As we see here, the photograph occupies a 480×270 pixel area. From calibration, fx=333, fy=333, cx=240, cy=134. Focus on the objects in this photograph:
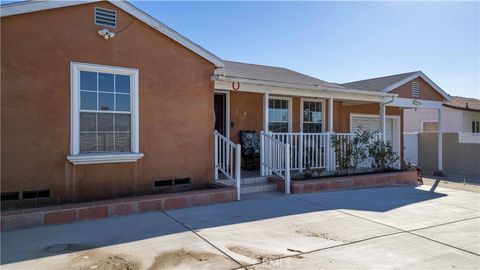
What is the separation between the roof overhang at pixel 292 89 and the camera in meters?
7.98

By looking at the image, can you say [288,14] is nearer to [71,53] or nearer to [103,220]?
[71,53]

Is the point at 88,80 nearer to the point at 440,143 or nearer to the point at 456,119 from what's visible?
the point at 440,143

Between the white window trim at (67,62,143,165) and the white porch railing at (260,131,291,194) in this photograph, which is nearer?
the white window trim at (67,62,143,165)

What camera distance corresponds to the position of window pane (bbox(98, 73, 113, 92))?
20.7ft

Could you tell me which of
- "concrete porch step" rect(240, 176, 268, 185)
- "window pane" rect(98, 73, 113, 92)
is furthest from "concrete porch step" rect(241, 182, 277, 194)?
"window pane" rect(98, 73, 113, 92)

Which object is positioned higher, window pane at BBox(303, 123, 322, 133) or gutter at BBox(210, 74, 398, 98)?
gutter at BBox(210, 74, 398, 98)

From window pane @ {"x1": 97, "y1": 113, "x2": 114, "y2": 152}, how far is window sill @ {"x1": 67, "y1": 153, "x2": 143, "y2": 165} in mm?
217

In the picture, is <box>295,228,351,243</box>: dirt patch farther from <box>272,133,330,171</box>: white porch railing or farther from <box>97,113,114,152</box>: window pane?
<box>272,133,330,171</box>: white porch railing

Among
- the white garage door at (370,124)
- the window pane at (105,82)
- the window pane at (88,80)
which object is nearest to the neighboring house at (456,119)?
the white garage door at (370,124)

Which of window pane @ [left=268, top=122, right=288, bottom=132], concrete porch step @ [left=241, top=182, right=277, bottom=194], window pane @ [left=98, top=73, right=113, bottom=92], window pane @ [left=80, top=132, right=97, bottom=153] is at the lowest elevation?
concrete porch step @ [left=241, top=182, right=277, bottom=194]

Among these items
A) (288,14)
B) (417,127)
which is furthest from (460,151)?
(288,14)

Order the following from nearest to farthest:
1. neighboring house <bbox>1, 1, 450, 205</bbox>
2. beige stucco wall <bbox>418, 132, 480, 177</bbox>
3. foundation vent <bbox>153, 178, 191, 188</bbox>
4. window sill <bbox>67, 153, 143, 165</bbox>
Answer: neighboring house <bbox>1, 1, 450, 205</bbox> → window sill <bbox>67, 153, 143, 165</bbox> → foundation vent <bbox>153, 178, 191, 188</bbox> → beige stucco wall <bbox>418, 132, 480, 177</bbox>

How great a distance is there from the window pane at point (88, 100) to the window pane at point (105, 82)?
20cm

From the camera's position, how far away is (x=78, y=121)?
19.9ft
